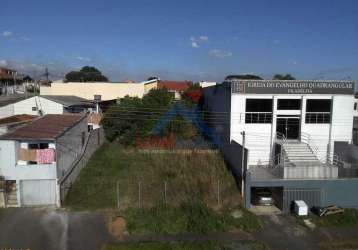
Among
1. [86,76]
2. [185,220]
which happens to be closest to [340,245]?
[185,220]

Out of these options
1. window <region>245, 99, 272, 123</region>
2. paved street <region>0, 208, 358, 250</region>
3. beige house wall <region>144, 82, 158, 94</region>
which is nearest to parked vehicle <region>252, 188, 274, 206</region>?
paved street <region>0, 208, 358, 250</region>

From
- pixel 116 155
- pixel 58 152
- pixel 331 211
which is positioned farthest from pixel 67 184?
pixel 331 211

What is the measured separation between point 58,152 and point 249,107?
13135 millimetres

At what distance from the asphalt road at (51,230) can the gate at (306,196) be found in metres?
9.57

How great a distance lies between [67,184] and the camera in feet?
64.8

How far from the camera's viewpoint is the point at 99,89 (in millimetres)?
47969

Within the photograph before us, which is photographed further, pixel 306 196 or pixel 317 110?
pixel 317 110

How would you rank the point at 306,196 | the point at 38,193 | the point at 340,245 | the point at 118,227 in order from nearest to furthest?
the point at 340,245 → the point at 118,227 → the point at 38,193 → the point at 306,196

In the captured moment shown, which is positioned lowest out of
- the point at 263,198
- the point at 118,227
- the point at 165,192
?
the point at 118,227

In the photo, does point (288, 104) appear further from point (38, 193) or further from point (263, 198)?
point (38, 193)

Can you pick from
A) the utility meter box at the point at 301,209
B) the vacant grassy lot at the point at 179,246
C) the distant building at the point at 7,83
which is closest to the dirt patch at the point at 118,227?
the vacant grassy lot at the point at 179,246

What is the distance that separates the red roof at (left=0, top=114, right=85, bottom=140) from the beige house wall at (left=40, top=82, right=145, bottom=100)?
2137 centimetres

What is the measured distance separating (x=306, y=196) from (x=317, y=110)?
8.03 m

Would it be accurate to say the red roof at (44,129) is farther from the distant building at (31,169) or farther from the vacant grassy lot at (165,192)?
the vacant grassy lot at (165,192)
